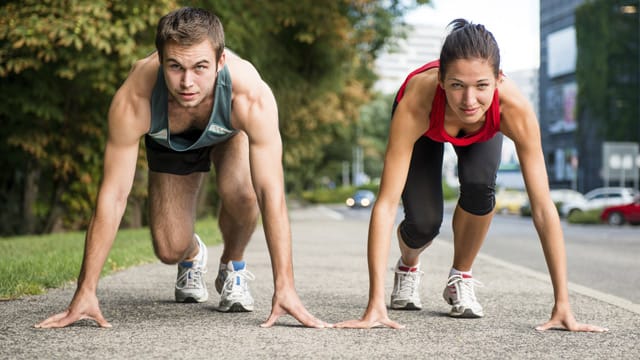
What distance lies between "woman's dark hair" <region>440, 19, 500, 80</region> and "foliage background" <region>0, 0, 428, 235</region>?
25.6 ft

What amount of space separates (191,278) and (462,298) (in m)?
1.73

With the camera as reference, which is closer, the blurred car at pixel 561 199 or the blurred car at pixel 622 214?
the blurred car at pixel 622 214

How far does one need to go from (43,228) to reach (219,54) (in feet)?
48.6

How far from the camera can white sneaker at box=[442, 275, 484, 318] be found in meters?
4.71

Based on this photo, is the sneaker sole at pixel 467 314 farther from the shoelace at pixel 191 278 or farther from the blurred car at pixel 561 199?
the blurred car at pixel 561 199

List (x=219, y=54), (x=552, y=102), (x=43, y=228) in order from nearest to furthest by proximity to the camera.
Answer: (x=219, y=54), (x=43, y=228), (x=552, y=102)

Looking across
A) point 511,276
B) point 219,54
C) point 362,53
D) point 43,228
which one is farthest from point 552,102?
point 219,54

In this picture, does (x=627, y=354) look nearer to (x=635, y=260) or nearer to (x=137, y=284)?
(x=137, y=284)

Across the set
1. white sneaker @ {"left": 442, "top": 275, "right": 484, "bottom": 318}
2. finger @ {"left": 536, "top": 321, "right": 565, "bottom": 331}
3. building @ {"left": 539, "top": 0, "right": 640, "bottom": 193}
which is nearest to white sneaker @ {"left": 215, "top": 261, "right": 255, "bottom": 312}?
white sneaker @ {"left": 442, "top": 275, "right": 484, "bottom": 318}

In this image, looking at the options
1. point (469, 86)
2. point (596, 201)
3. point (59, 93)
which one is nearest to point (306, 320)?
point (469, 86)

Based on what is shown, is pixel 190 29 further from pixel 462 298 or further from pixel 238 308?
pixel 462 298

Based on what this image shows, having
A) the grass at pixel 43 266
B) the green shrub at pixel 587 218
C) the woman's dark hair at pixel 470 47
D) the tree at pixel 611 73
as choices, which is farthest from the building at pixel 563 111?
the woman's dark hair at pixel 470 47

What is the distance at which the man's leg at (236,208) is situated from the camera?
4.85 metres

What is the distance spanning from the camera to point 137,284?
6.45 meters
